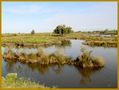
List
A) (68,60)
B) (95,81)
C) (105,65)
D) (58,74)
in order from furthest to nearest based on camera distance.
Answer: (68,60) < (105,65) < (58,74) < (95,81)

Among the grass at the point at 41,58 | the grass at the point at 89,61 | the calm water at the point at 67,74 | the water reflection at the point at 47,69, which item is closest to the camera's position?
the calm water at the point at 67,74

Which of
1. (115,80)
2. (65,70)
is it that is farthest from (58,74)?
(115,80)

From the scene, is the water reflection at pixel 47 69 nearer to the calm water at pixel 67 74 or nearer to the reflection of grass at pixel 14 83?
the calm water at pixel 67 74

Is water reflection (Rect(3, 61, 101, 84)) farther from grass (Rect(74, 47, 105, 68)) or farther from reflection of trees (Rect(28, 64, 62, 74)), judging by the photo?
grass (Rect(74, 47, 105, 68))

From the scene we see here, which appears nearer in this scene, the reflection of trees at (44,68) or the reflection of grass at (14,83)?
the reflection of grass at (14,83)

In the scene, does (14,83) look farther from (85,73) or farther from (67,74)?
(85,73)

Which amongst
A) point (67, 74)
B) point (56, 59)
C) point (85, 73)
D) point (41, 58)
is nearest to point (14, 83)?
point (67, 74)

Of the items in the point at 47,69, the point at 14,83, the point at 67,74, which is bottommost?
the point at 67,74

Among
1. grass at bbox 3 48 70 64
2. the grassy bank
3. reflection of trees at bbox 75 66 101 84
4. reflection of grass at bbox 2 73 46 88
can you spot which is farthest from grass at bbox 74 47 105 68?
reflection of grass at bbox 2 73 46 88

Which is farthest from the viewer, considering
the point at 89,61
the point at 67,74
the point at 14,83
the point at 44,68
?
the point at 44,68

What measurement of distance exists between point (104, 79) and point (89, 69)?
2.71 metres

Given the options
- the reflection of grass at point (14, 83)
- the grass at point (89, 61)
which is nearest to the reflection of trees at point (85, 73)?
the grass at point (89, 61)

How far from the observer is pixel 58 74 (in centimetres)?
1764

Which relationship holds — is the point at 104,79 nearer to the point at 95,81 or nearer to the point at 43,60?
the point at 95,81
